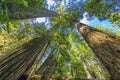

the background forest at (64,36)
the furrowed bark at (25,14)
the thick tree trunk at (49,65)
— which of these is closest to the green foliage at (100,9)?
the background forest at (64,36)

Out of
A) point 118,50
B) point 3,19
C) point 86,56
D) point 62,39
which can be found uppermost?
point 3,19

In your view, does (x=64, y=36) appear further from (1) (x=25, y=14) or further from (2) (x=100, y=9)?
(1) (x=25, y=14)

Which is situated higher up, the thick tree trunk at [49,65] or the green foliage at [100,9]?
the green foliage at [100,9]

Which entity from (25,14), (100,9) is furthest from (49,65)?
(100,9)

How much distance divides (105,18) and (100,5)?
1916mm

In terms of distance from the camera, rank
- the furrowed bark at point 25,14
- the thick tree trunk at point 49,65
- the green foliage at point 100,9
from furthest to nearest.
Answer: the green foliage at point 100,9 → the thick tree trunk at point 49,65 → the furrowed bark at point 25,14

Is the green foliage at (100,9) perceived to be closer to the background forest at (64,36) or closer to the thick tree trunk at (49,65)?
the background forest at (64,36)

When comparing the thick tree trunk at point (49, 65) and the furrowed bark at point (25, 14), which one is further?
the thick tree trunk at point (49, 65)

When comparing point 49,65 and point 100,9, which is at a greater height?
point 100,9

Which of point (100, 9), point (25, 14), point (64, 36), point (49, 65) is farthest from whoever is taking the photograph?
point (64, 36)

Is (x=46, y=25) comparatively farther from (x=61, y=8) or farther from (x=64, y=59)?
(x=64, y=59)

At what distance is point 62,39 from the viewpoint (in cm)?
1620

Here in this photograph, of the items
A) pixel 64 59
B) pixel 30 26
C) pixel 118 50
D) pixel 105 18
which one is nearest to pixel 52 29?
pixel 30 26

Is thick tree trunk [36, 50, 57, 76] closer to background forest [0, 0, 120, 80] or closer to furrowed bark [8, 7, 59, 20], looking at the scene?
background forest [0, 0, 120, 80]
